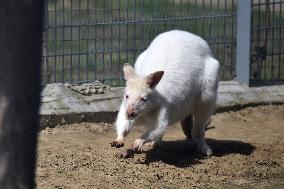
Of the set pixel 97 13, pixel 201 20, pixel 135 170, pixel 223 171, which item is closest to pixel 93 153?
pixel 135 170

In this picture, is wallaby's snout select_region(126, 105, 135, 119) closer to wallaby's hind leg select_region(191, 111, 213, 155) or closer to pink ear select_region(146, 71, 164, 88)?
pink ear select_region(146, 71, 164, 88)

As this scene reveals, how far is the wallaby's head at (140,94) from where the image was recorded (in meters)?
6.76

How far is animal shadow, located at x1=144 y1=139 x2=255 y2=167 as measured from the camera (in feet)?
24.2

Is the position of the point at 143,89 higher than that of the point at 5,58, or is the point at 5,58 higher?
the point at 5,58

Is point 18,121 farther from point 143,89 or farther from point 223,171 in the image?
point 223,171

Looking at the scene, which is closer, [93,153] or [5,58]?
[5,58]

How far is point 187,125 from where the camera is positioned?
27.2ft

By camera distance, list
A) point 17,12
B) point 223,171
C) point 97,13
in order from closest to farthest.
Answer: point 17,12
point 223,171
point 97,13

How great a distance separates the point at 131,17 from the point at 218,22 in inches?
49.3

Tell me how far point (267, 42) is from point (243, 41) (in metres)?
0.44

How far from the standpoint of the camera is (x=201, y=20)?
984 cm

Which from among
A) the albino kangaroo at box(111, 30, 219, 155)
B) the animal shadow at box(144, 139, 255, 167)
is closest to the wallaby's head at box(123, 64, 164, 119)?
the albino kangaroo at box(111, 30, 219, 155)

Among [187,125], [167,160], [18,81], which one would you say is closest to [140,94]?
[167,160]

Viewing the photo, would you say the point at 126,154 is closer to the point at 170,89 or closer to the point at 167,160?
the point at 167,160
